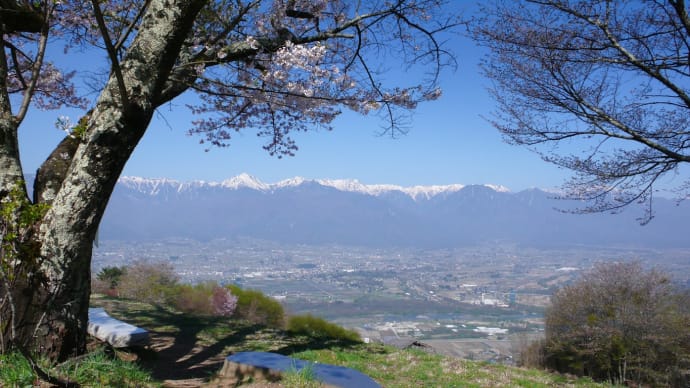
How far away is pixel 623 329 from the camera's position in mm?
17188

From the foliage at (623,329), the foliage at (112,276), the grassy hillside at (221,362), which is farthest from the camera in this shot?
the foliage at (112,276)

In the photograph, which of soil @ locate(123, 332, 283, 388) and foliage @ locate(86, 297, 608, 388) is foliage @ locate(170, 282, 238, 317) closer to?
foliage @ locate(86, 297, 608, 388)

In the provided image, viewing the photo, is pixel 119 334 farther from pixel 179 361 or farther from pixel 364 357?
pixel 364 357

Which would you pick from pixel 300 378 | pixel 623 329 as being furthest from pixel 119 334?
pixel 623 329

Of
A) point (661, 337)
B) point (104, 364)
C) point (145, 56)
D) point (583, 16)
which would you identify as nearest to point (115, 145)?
point (145, 56)

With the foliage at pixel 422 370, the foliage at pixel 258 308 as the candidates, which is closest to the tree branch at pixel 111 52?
the foliage at pixel 422 370

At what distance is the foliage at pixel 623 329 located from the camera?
16.1m

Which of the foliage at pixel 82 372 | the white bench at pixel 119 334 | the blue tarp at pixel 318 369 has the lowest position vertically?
the white bench at pixel 119 334

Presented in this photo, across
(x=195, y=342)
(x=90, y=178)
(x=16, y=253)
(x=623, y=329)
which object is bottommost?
(x=623, y=329)

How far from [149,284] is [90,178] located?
61.6ft

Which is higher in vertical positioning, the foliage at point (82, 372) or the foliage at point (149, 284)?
the foliage at point (82, 372)

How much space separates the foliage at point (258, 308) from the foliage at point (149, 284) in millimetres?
3053

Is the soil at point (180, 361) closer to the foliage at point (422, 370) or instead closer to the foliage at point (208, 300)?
the foliage at point (422, 370)

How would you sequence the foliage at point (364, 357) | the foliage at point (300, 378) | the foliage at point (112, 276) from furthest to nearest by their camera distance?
the foliage at point (112, 276) < the foliage at point (364, 357) < the foliage at point (300, 378)
